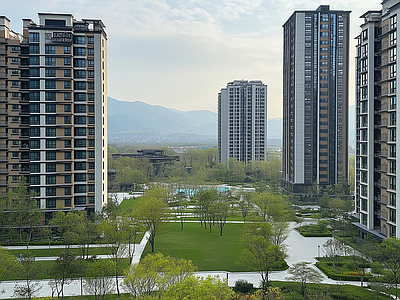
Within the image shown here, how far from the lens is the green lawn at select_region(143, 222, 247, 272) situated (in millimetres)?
26578

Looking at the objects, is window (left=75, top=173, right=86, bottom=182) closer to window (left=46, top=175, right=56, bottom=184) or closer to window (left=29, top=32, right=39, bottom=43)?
window (left=46, top=175, right=56, bottom=184)

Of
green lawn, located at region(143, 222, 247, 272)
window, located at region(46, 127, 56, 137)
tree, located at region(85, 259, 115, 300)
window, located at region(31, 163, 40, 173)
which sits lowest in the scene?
green lawn, located at region(143, 222, 247, 272)

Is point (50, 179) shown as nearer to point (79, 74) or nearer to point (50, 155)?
point (50, 155)

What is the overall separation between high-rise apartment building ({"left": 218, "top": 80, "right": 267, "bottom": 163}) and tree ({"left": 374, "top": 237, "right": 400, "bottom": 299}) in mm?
69980

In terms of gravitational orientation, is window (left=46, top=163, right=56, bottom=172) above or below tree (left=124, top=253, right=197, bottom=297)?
above

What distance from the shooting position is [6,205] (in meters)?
33.1

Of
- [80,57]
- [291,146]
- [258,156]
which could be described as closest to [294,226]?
[291,146]

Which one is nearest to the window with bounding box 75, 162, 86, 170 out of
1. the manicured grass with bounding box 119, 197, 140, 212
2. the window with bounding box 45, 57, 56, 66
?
the window with bounding box 45, 57, 56, 66

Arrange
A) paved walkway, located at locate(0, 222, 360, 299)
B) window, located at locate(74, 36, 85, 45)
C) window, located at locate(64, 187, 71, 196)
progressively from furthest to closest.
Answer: window, located at locate(74, 36, 85, 45), window, located at locate(64, 187, 71, 196), paved walkway, located at locate(0, 222, 360, 299)

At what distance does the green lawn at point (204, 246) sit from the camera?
1046 inches

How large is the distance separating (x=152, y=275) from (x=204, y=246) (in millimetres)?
15625

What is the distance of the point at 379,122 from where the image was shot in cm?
3072

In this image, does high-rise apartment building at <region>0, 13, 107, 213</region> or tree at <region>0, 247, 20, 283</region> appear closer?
tree at <region>0, 247, 20, 283</region>

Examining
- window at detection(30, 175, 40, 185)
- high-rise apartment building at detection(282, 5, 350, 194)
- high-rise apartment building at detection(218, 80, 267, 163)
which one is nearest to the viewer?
window at detection(30, 175, 40, 185)
